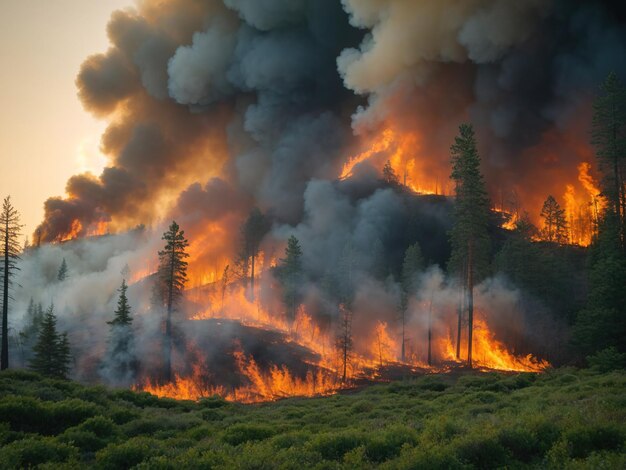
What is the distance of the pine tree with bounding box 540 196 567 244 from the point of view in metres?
93.5

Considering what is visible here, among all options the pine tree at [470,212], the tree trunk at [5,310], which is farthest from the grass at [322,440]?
the pine tree at [470,212]

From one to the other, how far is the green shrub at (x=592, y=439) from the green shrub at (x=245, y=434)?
31.9 ft

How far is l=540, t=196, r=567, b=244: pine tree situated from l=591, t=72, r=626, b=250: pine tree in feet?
164

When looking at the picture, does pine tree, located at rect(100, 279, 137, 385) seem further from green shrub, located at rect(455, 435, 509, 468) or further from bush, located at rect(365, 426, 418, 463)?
green shrub, located at rect(455, 435, 509, 468)

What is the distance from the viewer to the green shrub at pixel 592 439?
9.62 meters

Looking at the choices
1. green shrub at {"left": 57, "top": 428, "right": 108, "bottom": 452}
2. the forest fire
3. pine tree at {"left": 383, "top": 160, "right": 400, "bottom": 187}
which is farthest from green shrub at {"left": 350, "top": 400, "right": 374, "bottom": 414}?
pine tree at {"left": 383, "top": 160, "right": 400, "bottom": 187}

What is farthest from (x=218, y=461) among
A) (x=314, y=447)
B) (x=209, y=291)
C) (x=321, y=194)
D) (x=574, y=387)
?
(x=321, y=194)

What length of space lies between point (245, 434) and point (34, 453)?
6.47 meters

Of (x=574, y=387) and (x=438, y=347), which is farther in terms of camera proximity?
(x=438, y=347)

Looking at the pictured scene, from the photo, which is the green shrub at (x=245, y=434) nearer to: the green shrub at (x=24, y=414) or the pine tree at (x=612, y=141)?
the green shrub at (x=24, y=414)

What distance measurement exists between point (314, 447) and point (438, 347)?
5981 cm

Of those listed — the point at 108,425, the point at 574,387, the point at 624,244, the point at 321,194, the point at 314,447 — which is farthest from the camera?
the point at 321,194

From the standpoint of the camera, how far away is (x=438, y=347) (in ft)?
221

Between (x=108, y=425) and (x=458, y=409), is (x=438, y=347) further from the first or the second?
(x=108, y=425)
